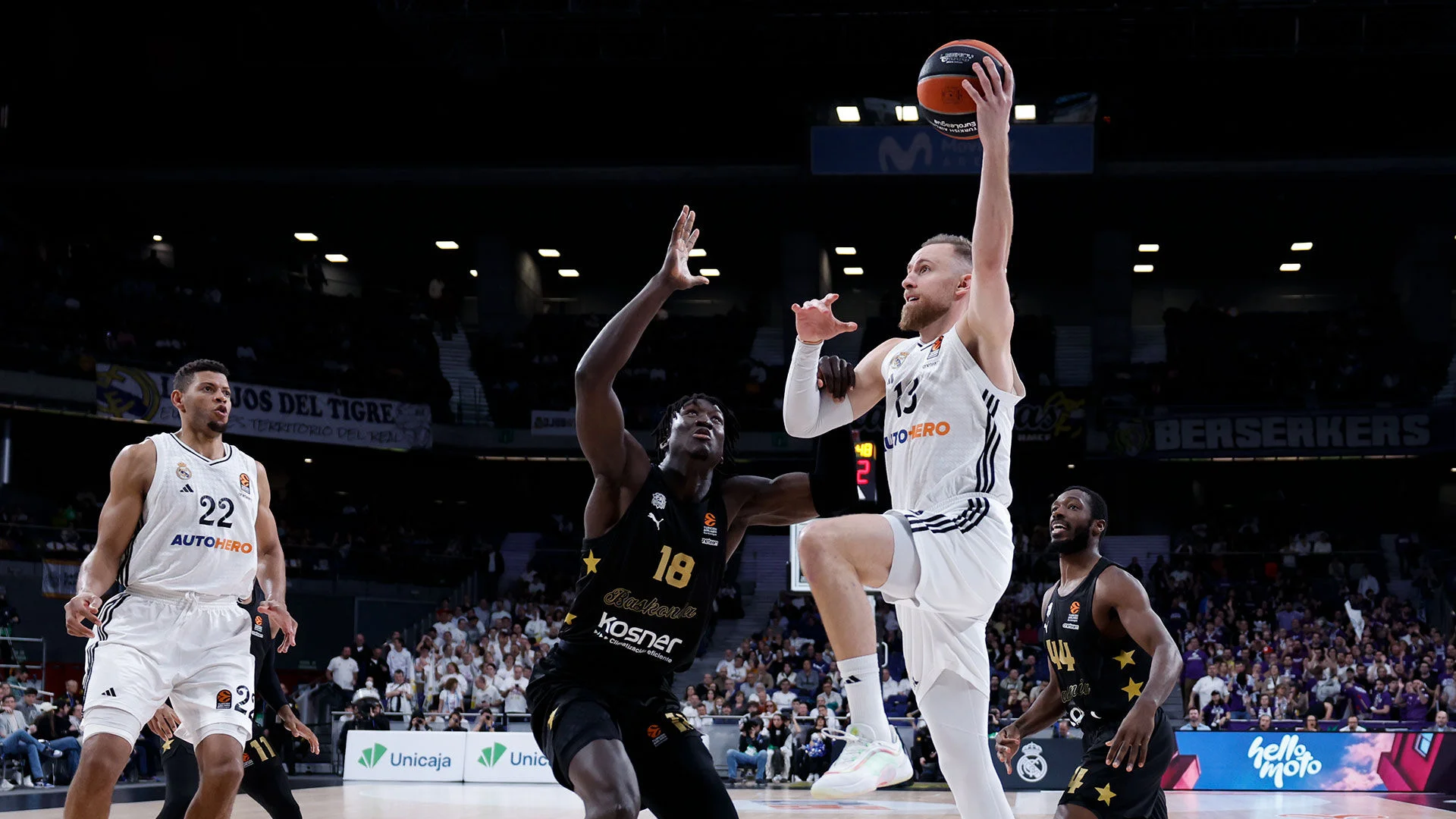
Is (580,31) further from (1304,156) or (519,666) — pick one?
(1304,156)

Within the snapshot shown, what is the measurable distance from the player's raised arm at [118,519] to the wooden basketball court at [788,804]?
677cm

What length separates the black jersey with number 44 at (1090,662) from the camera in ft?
23.4

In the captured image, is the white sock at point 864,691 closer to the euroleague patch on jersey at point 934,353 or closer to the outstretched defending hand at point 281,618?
the euroleague patch on jersey at point 934,353

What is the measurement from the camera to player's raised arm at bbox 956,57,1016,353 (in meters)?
5.11

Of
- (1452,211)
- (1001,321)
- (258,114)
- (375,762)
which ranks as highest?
(258,114)

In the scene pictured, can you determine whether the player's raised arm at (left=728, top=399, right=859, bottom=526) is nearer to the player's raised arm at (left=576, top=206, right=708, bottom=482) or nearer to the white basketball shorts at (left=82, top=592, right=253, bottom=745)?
the player's raised arm at (left=576, top=206, right=708, bottom=482)

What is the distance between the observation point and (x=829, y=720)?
20.0 metres

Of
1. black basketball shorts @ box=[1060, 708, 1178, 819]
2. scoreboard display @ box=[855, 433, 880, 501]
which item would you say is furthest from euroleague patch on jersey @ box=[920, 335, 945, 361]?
scoreboard display @ box=[855, 433, 880, 501]

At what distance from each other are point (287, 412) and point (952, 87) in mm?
26031

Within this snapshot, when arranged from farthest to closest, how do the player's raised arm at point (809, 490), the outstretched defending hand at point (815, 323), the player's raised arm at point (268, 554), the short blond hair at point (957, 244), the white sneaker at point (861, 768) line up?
the player's raised arm at point (268, 554)
the player's raised arm at point (809, 490)
the short blond hair at point (957, 244)
the outstretched defending hand at point (815, 323)
the white sneaker at point (861, 768)

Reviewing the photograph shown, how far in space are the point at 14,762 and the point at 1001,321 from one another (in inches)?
619

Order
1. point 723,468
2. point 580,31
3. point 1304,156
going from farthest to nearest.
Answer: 1. point 1304,156
2. point 580,31
3. point 723,468

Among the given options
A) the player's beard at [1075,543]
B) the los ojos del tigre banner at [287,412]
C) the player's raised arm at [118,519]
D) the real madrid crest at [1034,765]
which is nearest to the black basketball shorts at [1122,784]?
the player's beard at [1075,543]

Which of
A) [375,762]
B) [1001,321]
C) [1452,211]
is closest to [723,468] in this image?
[1001,321]
